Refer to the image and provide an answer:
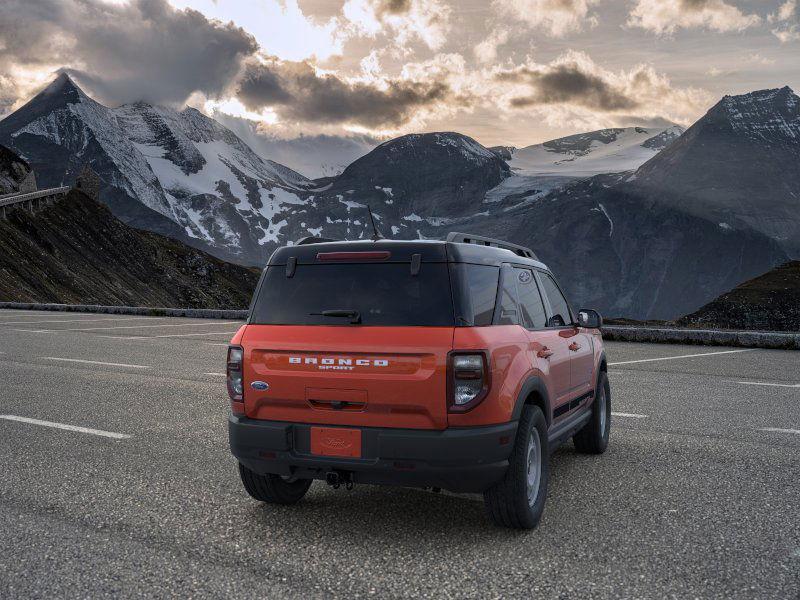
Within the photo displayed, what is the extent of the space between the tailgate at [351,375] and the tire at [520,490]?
56 centimetres

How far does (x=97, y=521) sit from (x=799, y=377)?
1139 centimetres

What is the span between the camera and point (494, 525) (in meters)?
4.61

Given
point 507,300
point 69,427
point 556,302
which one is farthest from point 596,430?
point 69,427

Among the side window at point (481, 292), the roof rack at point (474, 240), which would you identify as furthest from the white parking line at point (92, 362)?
the side window at point (481, 292)

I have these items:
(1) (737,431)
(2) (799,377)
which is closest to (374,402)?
(1) (737,431)

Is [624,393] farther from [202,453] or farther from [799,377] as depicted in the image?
[202,453]

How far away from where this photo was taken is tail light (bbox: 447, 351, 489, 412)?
416cm

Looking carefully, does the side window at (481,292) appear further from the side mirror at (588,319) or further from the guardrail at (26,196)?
the guardrail at (26,196)

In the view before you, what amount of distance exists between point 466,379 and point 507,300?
0.87m

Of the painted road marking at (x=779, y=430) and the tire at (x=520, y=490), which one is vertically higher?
the tire at (x=520, y=490)

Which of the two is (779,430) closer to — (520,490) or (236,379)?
(520,490)

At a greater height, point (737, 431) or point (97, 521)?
point (97, 521)

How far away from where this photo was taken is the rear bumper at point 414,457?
4.13 metres

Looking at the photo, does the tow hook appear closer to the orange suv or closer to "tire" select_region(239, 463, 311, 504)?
the orange suv
